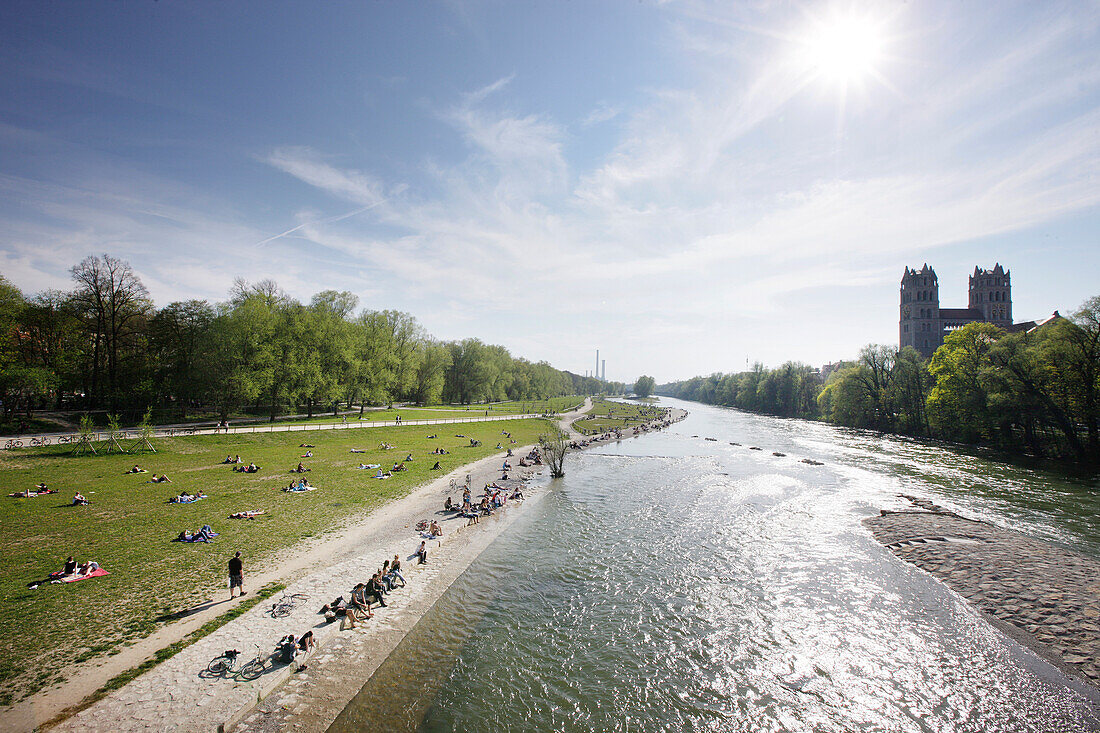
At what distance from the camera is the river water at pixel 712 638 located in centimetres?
1156

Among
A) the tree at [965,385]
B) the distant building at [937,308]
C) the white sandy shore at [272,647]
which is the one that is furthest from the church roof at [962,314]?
the white sandy shore at [272,647]

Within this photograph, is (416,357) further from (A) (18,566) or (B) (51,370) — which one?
(A) (18,566)

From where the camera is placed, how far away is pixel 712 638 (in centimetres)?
1509

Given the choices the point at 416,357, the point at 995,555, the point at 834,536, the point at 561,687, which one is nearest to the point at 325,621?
the point at 561,687

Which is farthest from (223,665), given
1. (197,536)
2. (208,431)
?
(208,431)

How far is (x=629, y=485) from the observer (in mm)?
37781

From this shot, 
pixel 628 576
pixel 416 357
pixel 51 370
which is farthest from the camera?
pixel 416 357

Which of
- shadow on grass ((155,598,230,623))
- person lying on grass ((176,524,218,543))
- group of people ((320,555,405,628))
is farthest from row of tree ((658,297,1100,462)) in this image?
person lying on grass ((176,524,218,543))

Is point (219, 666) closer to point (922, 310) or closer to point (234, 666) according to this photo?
point (234, 666)

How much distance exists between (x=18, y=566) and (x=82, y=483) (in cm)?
1417

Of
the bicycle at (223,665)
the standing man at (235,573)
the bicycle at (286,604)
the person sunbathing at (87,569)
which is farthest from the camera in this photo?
the person sunbathing at (87,569)

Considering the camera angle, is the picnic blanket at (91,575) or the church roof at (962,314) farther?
the church roof at (962,314)

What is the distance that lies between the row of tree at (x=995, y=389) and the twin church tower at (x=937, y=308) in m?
51.9

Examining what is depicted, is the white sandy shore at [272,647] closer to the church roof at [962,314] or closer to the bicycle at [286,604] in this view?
the bicycle at [286,604]
